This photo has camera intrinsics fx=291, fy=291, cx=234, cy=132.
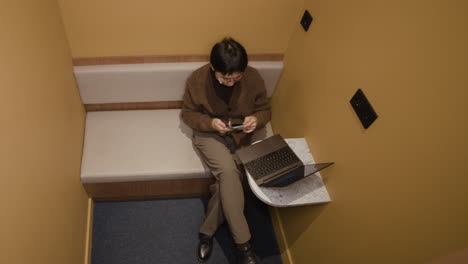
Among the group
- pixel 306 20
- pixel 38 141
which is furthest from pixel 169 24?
pixel 38 141

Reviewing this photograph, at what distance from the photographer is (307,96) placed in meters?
1.69

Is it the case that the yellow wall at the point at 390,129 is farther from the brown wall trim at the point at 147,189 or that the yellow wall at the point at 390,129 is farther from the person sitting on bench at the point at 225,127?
the brown wall trim at the point at 147,189

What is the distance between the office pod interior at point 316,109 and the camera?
0.92 metres

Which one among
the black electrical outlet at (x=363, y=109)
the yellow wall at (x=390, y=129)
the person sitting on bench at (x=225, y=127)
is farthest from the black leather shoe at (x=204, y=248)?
the black electrical outlet at (x=363, y=109)

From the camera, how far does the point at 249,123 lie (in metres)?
1.66

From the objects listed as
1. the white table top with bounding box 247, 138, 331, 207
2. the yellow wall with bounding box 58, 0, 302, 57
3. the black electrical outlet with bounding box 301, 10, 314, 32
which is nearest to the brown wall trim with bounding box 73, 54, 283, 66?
the yellow wall with bounding box 58, 0, 302, 57

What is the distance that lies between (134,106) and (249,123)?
90 cm

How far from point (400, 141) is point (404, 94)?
0.55ft

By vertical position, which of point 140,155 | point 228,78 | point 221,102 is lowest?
point 140,155

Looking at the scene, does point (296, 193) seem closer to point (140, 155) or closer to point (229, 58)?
point (229, 58)

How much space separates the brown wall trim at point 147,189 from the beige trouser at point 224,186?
0.23 metres

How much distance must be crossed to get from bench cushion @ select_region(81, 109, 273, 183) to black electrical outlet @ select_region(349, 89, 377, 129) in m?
0.86

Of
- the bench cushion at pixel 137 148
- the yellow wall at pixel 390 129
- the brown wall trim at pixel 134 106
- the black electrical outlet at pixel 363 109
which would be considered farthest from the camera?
the brown wall trim at pixel 134 106

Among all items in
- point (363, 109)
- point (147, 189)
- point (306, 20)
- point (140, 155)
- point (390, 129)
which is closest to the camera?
point (390, 129)
